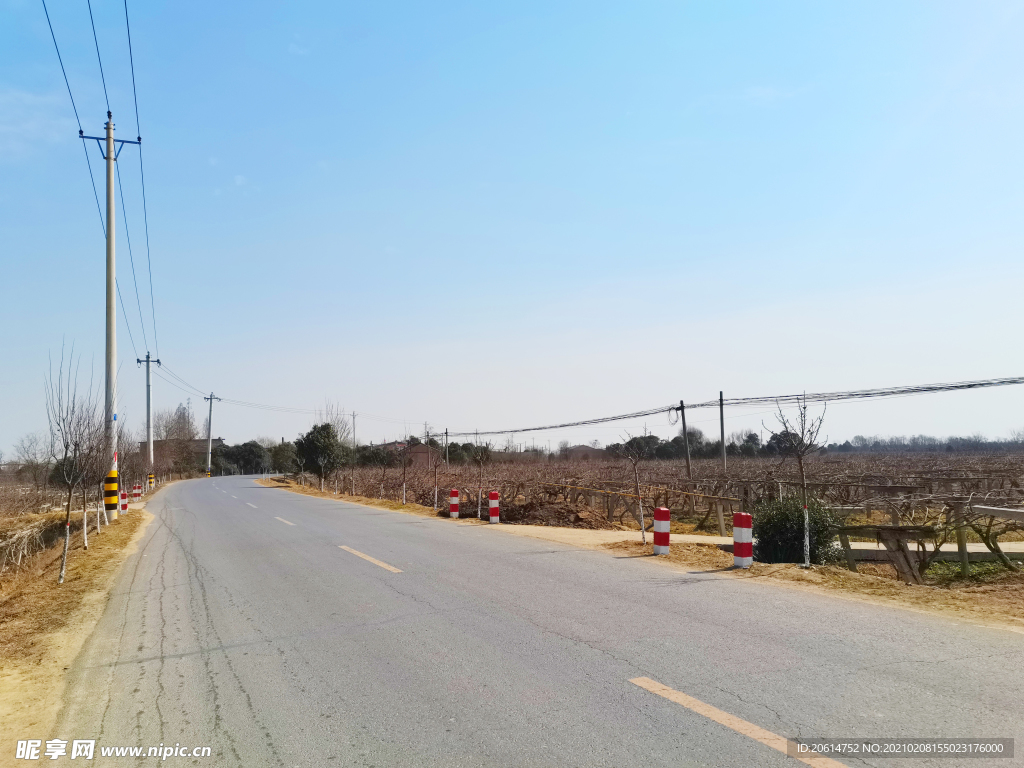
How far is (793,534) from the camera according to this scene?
1299 cm

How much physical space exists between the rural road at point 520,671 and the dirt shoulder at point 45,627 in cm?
22

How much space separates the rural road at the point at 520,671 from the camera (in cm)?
454

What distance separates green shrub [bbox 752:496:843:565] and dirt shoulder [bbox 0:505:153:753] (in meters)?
11.3

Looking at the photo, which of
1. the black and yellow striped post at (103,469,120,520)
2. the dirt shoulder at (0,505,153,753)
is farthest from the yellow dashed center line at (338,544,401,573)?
the black and yellow striped post at (103,469,120,520)

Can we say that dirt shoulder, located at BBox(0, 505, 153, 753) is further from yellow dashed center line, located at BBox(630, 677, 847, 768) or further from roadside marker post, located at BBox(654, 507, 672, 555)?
roadside marker post, located at BBox(654, 507, 672, 555)

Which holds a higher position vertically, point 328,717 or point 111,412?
point 111,412

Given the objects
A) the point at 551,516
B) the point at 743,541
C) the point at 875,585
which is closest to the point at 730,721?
the point at 875,585

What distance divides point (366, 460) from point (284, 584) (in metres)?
59.7

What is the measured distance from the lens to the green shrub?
13.0 m

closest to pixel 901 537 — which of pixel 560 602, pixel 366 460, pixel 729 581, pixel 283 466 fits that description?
pixel 729 581

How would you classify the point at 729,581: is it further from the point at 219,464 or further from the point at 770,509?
the point at 219,464

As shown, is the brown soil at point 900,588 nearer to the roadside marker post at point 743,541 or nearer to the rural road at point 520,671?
the roadside marker post at point 743,541

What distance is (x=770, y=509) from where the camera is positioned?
13750 millimetres

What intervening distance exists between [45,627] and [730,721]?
849 centimetres
